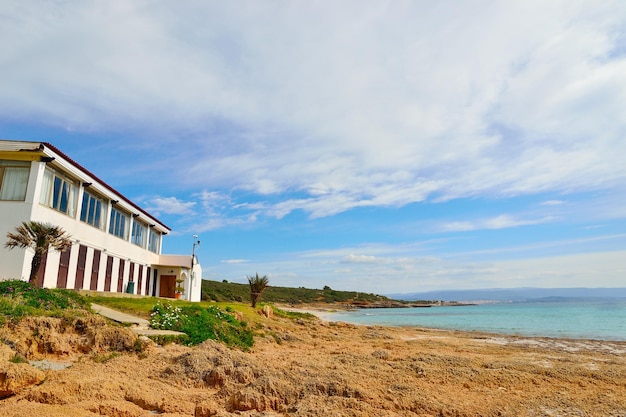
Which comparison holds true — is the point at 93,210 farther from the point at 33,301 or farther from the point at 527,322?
the point at 527,322

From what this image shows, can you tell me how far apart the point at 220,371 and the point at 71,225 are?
49.6 feet

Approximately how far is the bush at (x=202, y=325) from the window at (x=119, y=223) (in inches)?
474

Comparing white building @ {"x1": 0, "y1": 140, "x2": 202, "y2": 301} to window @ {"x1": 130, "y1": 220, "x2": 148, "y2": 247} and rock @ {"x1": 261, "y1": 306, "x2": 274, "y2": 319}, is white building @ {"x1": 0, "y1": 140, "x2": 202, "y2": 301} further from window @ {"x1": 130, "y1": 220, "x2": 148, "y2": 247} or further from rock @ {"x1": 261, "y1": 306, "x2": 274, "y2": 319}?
rock @ {"x1": 261, "y1": 306, "x2": 274, "y2": 319}

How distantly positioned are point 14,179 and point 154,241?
17.1 meters

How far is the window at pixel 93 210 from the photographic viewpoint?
827 inches

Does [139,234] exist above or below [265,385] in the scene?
above

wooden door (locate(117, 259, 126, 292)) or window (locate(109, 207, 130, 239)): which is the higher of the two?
window (locate(109, 207, 130, 239))

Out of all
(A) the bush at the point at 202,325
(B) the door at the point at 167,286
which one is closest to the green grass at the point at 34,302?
(A) the bush at the point at 202,325

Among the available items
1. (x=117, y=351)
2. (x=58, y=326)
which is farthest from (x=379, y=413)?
(x=58, y=326)

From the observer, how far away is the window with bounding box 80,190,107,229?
21.0 metres

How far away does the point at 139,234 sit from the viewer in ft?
97.0

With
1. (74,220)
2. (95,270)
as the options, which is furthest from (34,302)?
(95,270)

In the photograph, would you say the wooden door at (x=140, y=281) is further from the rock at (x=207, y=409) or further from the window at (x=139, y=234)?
the rock at (x=207, y=409)

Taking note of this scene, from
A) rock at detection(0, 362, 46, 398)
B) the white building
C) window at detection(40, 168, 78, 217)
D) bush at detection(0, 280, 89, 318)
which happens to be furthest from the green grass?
window at detection(40, 168, 78, 217)
